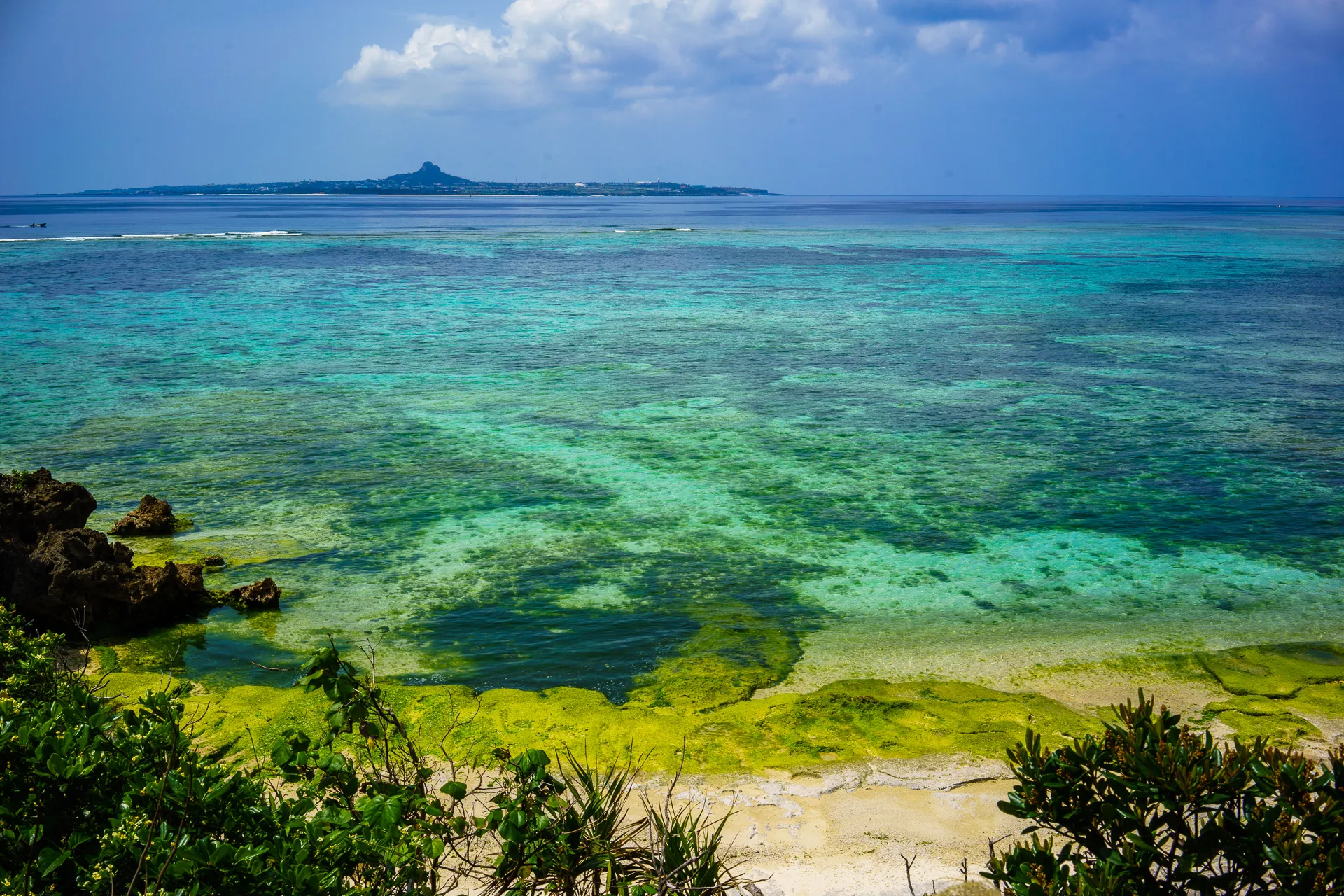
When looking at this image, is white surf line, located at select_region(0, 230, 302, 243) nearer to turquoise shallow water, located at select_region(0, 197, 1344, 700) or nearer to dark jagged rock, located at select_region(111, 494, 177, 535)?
turquoise shallow water, located at select_region(0, 197, 1344, 700)

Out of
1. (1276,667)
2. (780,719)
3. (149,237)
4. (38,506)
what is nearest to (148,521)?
(38,506)

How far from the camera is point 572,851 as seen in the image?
3.94 m

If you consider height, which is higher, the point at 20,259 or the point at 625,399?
the point at 20,259

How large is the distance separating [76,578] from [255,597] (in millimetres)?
1454

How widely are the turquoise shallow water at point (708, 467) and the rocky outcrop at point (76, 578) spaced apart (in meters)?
0.44

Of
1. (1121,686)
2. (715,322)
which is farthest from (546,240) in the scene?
(1121,686)

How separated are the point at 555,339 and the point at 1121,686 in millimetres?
18842

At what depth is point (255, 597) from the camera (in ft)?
29.3

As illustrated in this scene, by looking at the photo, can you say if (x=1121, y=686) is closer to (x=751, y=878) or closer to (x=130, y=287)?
(x=751, y=878)

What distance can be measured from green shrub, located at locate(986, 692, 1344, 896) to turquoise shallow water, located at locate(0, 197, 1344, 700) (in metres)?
4.30

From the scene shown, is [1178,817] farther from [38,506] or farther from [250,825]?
[38,506]

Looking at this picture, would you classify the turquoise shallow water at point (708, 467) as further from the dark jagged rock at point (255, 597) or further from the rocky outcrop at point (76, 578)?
the rocky outcrop at point (76, 578)

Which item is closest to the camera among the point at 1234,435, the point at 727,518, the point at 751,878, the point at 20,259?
the point at 751,878

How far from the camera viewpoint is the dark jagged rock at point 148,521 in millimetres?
10516
